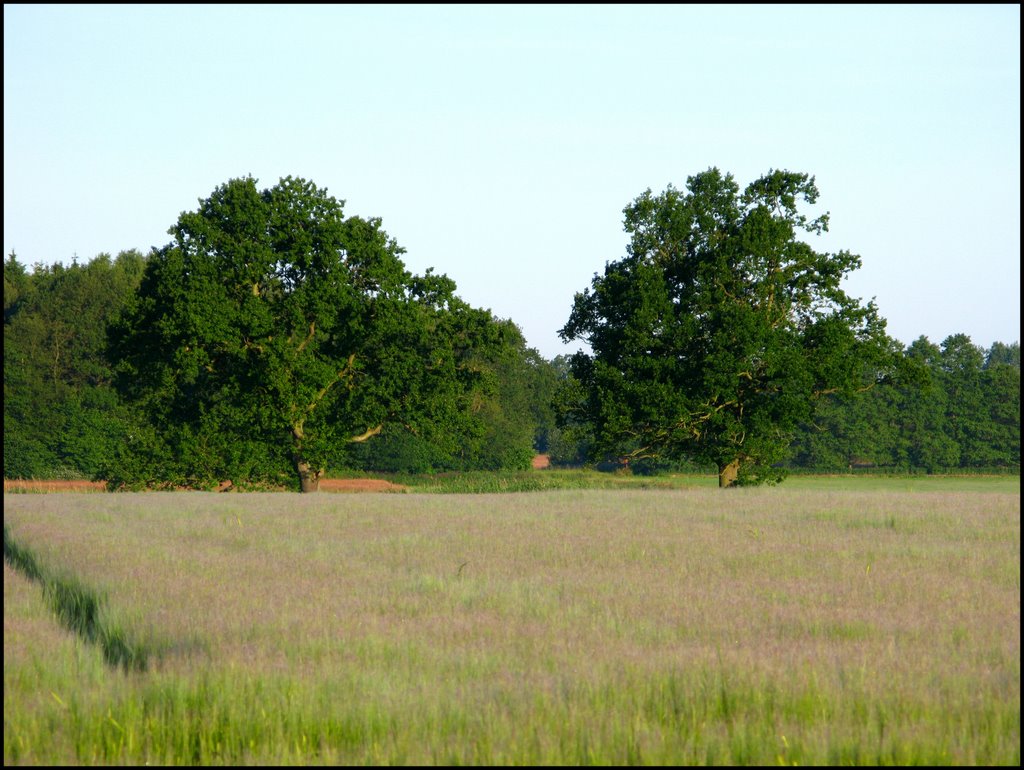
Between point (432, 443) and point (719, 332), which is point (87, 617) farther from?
point (432, 443)

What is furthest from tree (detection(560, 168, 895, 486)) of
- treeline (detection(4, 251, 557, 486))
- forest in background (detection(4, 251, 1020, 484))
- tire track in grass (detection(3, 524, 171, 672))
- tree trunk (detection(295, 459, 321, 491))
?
tire track in grass (detection(3, 524, 171, 672))

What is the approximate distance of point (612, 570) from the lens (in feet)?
40.4

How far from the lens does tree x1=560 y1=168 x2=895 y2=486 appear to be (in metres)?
37.8

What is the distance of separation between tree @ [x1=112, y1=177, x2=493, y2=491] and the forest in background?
398 inches

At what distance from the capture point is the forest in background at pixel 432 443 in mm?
67312

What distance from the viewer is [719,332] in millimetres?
37219

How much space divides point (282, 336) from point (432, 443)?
59.9ft

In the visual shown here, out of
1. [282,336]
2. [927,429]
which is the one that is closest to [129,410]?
[282,336]

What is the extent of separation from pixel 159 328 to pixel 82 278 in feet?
137

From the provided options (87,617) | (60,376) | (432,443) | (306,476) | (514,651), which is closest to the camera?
(514,651)

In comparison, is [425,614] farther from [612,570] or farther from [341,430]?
[341,430]

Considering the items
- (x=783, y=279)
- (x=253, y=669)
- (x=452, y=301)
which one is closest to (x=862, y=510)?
(x=253, y=669)

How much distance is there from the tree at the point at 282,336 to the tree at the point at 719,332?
6359 millimetres

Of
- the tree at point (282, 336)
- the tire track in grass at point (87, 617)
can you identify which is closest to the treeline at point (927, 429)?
the tree at point (282, 336)
